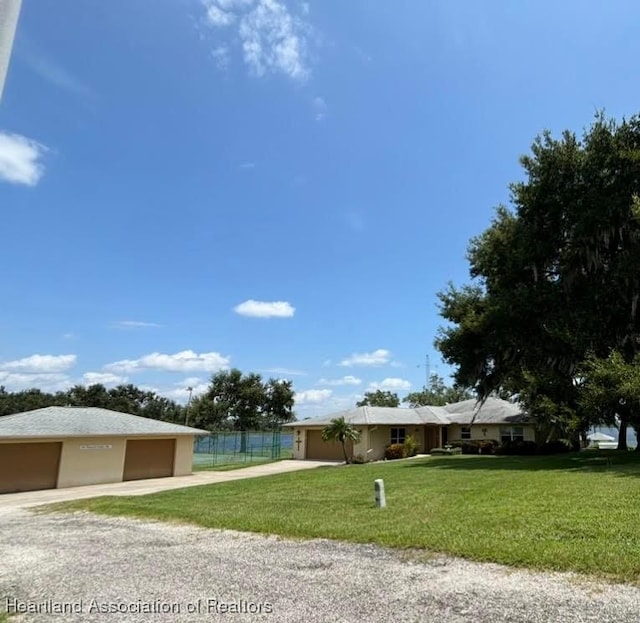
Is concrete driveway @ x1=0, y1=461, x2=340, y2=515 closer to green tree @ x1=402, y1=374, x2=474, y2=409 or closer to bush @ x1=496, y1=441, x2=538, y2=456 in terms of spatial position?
bush @ x1=496, y1=441, x2=538, y2=456

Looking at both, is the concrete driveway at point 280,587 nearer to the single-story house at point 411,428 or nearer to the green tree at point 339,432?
the green tree at point 339,432

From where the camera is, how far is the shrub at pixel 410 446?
94.7 ft

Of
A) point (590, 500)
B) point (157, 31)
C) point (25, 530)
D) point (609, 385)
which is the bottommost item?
point (25, 530)

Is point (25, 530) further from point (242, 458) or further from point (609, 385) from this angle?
point (242, 458)

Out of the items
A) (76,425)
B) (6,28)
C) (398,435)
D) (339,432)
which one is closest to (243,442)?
(339,432)

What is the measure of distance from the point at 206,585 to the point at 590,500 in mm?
7126

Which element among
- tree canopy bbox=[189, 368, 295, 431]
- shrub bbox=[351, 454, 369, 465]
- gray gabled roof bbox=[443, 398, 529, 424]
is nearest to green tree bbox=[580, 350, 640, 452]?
gray gabled roof bbox=[443, 398, 529, 424]

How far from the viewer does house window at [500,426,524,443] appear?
99.1ft

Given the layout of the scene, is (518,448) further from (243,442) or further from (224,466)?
(224,466)

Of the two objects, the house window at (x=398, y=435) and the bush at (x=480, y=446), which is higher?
the house window at (x=398, y=435)

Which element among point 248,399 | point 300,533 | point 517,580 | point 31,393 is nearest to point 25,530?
point 300,533

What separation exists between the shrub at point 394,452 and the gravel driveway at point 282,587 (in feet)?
72.1

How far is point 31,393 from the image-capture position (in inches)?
2621

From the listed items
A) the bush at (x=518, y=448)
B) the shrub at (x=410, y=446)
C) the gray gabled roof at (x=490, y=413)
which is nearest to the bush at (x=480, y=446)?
the bush at (x=518, y=448)
